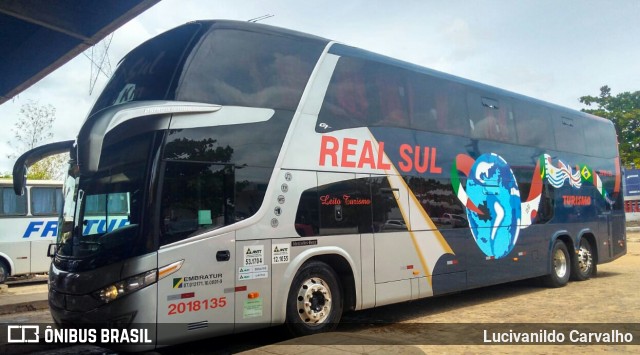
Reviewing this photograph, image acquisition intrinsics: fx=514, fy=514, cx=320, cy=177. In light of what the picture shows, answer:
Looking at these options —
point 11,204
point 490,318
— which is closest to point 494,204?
point 490,318

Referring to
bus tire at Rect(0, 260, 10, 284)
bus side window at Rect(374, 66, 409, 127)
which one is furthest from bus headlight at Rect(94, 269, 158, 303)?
bus tire at Rect(0, 260, 10, 284)

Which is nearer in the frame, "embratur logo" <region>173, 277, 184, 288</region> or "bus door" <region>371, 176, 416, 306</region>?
"embratur logo" <region>173, 277, 184, 288</region>

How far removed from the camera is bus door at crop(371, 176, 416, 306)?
7.73 m

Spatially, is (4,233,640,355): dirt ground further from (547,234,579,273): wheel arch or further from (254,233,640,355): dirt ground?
(547,234,579,273): wheel arch

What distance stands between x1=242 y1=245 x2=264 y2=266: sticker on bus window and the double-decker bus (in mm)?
19

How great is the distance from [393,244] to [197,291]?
131 inches

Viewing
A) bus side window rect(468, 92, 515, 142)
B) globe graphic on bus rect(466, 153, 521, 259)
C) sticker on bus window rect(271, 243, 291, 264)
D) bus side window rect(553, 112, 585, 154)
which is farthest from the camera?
bus side window rect(553, 112, 585, 154)

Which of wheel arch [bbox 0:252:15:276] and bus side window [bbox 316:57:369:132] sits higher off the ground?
bus side window [bbox 316:57:369:132]

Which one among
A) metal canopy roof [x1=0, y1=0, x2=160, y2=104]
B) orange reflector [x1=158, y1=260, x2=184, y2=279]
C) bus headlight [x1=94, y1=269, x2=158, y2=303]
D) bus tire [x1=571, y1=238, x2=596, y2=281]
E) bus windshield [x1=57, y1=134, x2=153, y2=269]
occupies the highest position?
metal canopy roof [x1=0, y1=0, x2=160, y2=104]

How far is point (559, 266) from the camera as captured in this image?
1204cm

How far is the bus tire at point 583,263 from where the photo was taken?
1252 centimetres

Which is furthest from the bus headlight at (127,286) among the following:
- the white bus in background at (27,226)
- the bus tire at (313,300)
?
the white bus in background at (27,226)

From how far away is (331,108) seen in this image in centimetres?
742

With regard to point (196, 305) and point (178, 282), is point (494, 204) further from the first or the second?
point (178, 282)
